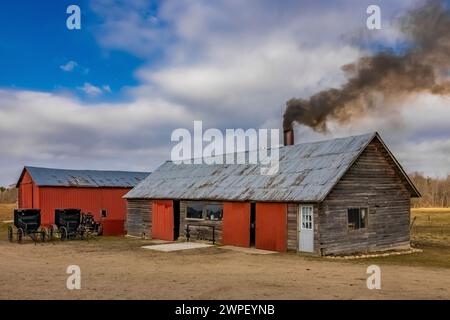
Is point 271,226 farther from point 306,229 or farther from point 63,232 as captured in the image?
point 63,232

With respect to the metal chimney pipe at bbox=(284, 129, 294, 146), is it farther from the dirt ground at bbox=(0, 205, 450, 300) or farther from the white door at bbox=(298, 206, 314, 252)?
the dirt ground at bbox=(0, 205, 450, 300)

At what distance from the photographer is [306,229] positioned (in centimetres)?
2184

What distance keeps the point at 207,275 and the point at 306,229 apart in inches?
302

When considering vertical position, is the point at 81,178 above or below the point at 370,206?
above

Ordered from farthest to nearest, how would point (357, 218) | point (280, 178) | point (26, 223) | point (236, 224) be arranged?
point (26, 223) < point (236, 224) < point (280, 178) < point (357, 218)

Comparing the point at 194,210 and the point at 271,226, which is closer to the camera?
the point at 271,226

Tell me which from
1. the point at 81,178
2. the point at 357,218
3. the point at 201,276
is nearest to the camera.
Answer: the point at 201,276

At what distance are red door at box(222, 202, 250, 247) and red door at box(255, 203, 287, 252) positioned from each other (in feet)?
2.22

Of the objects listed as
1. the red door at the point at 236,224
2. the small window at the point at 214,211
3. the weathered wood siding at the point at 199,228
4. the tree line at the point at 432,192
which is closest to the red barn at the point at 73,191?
the weathered wood siding at the point at 199,228

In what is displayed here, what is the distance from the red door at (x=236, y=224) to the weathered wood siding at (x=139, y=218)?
730 centimetres

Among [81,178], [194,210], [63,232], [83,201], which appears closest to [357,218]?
[194,210]

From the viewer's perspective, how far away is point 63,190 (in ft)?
129
